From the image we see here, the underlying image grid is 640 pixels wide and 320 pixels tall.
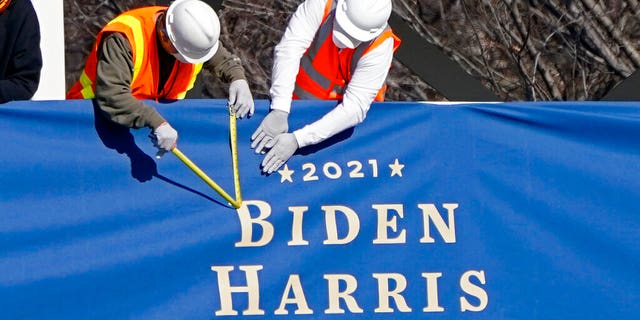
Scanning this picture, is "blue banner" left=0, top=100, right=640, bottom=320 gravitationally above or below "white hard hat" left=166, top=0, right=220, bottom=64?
below

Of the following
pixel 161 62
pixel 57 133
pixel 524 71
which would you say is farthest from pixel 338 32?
pixel 524 71

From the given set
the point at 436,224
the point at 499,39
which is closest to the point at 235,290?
the point at 436,224

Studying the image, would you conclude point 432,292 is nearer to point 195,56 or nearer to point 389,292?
point 389,292

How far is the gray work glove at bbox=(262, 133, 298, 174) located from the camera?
6.66m

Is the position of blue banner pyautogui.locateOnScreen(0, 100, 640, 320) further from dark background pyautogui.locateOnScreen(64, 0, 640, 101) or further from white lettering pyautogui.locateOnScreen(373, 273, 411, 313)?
dark background pyautogui.locateOnScreen(64, 0, 640, 101)

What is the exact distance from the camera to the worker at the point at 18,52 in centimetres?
654

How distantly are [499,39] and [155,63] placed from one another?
7.88m

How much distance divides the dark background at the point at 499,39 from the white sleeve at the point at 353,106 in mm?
6768

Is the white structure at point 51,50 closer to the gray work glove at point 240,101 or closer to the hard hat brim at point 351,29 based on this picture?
the gray work glove at point 240,101

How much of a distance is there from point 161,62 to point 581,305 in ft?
6.40

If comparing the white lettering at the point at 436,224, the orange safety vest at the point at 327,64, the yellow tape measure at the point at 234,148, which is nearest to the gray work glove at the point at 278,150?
the yellow tape measure at the point at 234,148

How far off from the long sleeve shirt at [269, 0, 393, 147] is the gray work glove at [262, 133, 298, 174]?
31 mm

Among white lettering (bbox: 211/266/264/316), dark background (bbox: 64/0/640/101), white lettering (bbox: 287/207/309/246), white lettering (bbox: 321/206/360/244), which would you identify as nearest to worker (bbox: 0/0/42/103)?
white lettering (bbox: 211/266/264/316)

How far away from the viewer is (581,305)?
6871 mm
